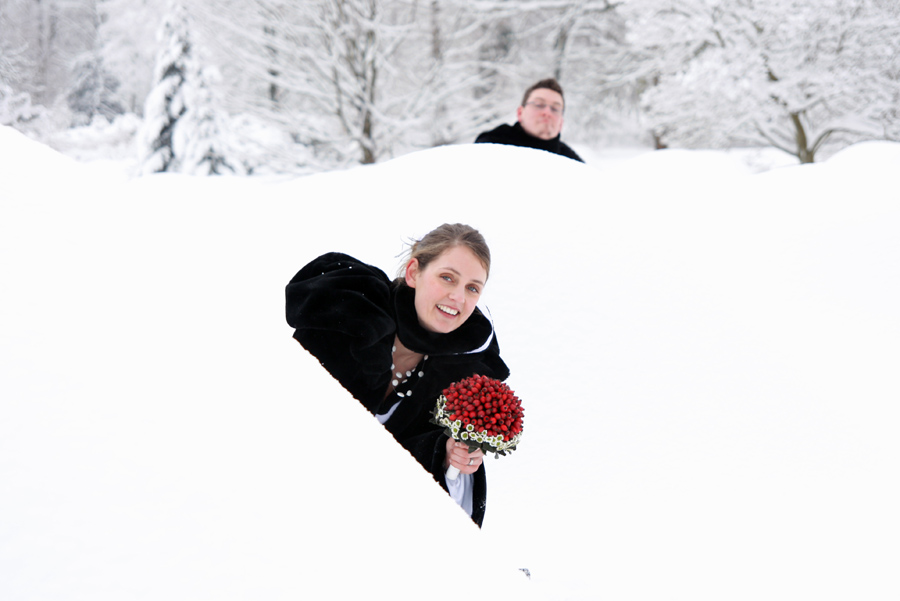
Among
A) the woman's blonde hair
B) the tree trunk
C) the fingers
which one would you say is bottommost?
the fingers

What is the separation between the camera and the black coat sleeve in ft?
5.03

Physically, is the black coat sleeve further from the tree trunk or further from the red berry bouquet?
the tree trunk

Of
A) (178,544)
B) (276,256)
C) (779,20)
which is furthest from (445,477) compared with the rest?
(779,20)

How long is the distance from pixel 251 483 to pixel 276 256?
2.08 metres

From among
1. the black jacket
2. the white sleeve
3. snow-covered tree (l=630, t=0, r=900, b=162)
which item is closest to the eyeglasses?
the black jacket

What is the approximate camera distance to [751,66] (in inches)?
249

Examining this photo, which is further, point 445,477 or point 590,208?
point 590,208

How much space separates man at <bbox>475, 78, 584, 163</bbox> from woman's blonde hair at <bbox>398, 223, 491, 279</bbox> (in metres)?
1.71

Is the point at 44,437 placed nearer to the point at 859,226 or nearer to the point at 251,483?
the point at 251,483

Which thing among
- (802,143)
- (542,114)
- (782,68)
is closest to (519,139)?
(542,114)

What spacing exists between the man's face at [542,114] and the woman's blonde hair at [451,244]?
1771mm

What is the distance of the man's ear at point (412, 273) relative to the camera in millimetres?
1668

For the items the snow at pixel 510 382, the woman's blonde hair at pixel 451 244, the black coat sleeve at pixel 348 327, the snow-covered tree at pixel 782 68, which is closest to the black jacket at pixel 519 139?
the snow at pixel 510 382

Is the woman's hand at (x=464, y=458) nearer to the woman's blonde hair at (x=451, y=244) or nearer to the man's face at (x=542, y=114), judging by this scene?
the woman's blonde hair at (x=451, y=244)
